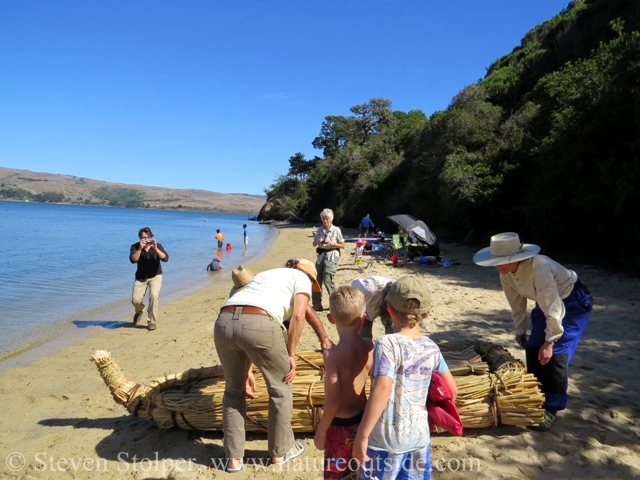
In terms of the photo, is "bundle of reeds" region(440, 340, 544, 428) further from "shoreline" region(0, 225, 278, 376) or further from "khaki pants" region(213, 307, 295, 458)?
"shoreline" region(0, 225, 278, 376)

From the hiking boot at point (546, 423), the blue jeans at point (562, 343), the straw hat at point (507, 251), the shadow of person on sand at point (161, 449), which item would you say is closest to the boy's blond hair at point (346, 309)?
the straw hat at point (507, 251)

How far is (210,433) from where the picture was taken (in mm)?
3736

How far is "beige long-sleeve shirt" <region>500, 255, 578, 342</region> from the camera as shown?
3.17 m

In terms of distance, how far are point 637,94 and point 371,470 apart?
1168 centimetres

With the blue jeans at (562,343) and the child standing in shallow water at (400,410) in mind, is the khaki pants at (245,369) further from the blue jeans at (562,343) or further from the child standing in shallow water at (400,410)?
the blue jeans at (562,343)

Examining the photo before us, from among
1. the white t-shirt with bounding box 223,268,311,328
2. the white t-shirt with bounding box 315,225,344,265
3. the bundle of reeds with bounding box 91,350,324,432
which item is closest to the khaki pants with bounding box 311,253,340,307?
the white t-shirt with bounding box 315,225,344,265

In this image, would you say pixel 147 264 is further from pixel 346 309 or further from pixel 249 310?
pixel 346 309

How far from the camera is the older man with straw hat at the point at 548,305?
127 inches

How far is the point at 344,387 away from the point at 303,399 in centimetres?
138

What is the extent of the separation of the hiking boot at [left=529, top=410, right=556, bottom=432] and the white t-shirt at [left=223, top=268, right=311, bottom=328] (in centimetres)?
232

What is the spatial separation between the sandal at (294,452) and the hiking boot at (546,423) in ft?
6.68

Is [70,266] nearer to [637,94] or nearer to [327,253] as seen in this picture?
[327,253]

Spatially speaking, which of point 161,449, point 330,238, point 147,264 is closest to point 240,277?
point 161,449

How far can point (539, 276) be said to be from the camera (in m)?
3.27
